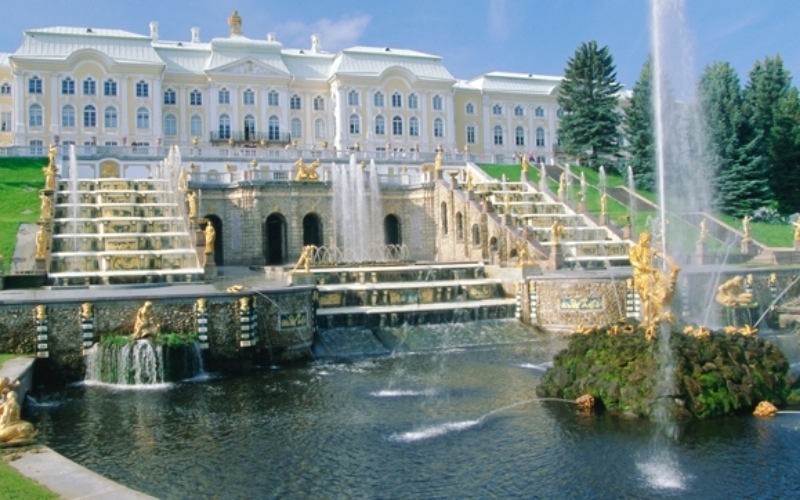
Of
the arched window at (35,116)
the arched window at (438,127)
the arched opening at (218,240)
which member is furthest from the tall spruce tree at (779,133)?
the arched window at (35,116)

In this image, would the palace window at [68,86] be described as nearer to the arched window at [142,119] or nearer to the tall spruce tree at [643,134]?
the arched window at [142,119]

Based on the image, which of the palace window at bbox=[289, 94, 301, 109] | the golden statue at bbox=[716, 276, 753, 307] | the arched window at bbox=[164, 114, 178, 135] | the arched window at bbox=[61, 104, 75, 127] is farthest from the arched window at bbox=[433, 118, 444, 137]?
the golden statue at bbox=[716, 276, 753, 307]

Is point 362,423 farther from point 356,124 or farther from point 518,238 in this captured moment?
point 356,124

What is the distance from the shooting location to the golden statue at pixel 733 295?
88.2ft

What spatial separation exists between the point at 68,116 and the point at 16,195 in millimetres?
21840

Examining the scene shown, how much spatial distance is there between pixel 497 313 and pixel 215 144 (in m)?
43.8

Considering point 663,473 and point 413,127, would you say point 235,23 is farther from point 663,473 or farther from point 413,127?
point 663,473

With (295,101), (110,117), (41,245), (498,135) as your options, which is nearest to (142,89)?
(110,117)

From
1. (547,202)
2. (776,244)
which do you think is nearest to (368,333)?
(547,202)

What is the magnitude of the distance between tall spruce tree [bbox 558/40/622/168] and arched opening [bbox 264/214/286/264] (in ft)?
104

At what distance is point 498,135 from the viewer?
7869 cm

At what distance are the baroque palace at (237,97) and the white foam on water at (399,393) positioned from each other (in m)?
39.5

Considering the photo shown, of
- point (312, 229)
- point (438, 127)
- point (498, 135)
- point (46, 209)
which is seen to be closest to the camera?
point (46, 209)

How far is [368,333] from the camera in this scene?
26.4 metres
